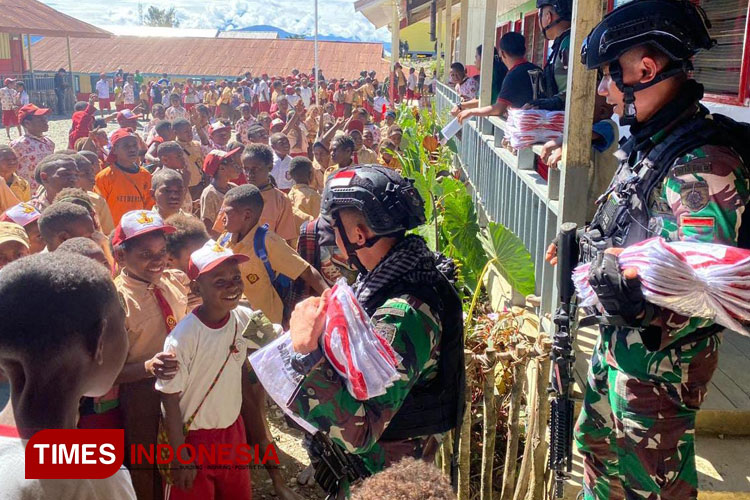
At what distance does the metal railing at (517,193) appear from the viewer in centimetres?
398

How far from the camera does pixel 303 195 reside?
6430 mm

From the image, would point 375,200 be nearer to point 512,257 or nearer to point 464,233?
point 512,257

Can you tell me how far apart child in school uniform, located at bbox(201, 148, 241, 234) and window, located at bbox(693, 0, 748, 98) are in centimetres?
388

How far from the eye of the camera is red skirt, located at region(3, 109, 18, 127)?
22.8m

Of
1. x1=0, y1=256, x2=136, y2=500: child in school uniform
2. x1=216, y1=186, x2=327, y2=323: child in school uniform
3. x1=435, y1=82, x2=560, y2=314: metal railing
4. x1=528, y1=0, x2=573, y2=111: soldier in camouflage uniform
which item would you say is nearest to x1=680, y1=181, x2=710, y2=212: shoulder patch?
x1=435, y1=82, x2=560, y2=314: metal railing

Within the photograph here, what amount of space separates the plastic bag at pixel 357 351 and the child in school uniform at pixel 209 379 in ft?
4.20

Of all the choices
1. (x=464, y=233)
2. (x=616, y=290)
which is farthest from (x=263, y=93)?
(x=616, y=290)

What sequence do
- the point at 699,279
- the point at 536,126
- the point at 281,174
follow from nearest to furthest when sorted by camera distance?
the point at 699,279
the point at 536,126
the point at 281,174

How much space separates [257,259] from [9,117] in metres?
22.3

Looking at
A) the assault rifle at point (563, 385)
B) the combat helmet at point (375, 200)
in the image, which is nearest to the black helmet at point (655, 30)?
the assault rifle at point (563, 385)

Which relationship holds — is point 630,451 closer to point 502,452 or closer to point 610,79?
point 610,79

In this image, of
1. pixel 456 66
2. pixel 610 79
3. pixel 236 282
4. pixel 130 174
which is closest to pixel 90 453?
pixel 236 282

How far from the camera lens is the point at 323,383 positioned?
218 cm

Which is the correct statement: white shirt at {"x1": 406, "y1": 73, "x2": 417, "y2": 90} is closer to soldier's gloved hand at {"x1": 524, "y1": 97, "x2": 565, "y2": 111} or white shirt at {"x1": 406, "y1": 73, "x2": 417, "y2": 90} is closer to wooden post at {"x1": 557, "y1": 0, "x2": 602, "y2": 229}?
soldier's gloved hand at {"x1": 524, "y1": 97, "x2": 565, "y2": 111}
